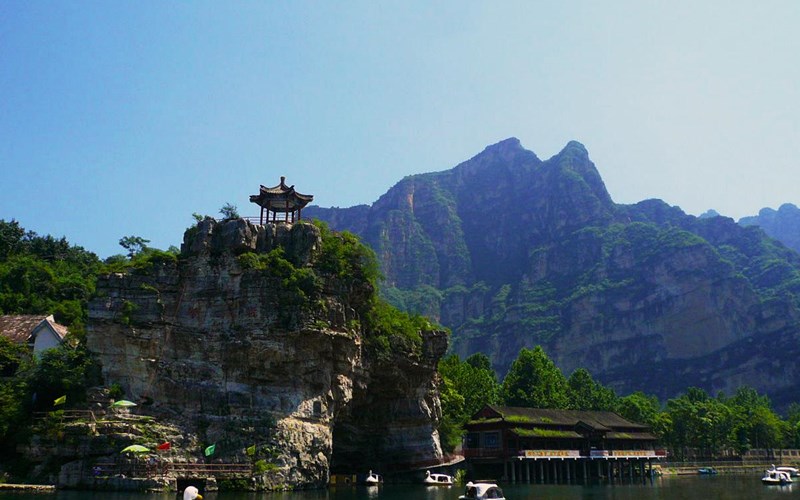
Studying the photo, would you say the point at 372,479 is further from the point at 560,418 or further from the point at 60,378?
the point at 60,378

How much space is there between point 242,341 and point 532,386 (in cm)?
5503

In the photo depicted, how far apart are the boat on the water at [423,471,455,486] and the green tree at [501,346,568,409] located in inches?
1272

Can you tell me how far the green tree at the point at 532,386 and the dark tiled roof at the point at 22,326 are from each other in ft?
194

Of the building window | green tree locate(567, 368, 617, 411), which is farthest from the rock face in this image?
green tree locate(567, 368, 617, 411)

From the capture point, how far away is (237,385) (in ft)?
161

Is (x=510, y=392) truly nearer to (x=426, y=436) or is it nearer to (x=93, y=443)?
(x=426, y=436)

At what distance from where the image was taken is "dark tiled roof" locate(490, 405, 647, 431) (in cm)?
7112

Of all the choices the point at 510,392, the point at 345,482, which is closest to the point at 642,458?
the point at 510,392

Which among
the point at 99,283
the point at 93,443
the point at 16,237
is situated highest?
the point at 16,237

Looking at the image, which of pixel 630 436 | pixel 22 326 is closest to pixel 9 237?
pixel 22 326

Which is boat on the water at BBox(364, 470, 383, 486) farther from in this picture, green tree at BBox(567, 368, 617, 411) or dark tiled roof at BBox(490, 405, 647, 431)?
green tree at BBox(567, 368, 617, 411)

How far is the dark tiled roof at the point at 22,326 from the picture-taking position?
185 feet

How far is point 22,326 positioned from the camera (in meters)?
58.5

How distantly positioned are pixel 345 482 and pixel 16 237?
55.4 meters
